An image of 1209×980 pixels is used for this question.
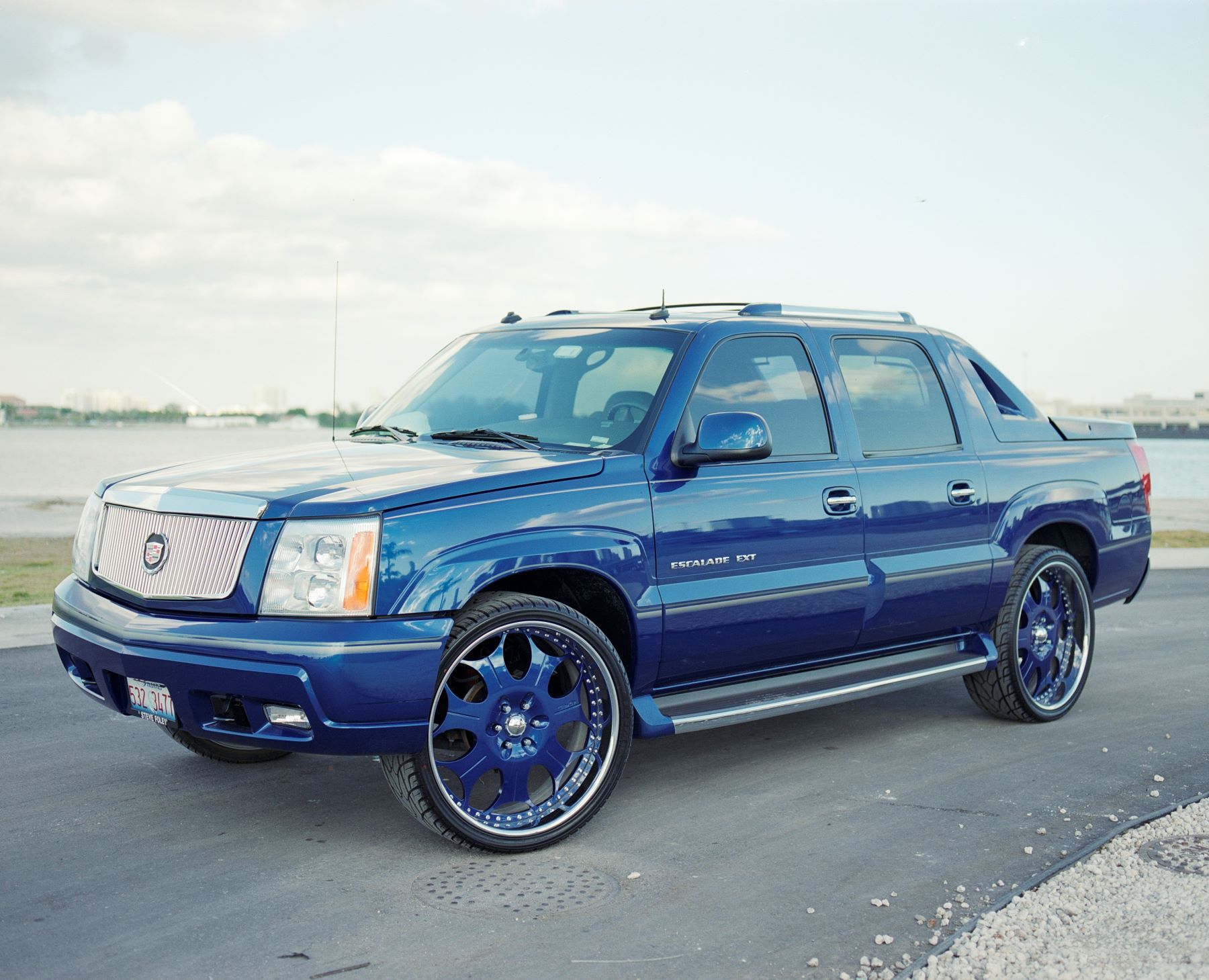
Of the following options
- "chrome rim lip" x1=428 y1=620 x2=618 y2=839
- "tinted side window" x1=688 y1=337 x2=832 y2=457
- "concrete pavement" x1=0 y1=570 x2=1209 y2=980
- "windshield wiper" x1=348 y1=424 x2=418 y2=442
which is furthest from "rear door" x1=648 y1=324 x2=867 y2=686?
"windshield wiper" x1=348 y1=424 x2=418 y2=442

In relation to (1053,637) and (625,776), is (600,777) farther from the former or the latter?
(1053,637)

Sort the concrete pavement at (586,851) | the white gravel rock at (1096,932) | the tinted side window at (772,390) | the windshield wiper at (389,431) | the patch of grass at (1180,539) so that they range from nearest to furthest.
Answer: the white gravel rock at (1096,932)
the concrete pavement at (586,851)
the tinted side window at (772,390)
the windshield wiper at (389,431)
the patch of grass at (1180,539)

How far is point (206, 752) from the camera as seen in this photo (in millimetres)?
5602

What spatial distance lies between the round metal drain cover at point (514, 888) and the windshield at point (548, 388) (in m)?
1.62

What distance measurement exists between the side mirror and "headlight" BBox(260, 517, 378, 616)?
134cm

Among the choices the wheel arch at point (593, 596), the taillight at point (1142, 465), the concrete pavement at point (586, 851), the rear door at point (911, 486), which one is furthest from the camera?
the taillight at point (1142, 465)

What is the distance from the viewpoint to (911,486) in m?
5.87

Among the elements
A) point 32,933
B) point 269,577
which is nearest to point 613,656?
point 269,577

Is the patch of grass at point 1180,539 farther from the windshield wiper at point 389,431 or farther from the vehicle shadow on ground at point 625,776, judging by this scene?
the windshield wiper at point 389,431

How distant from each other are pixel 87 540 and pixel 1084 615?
4.99 metres

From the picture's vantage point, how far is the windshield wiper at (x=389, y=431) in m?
5.57

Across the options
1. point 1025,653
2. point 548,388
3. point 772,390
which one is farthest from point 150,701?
point 1025,653

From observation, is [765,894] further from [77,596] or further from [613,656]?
[77,596]

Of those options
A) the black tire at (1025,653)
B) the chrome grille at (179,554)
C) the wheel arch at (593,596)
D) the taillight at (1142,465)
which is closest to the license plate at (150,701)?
the chrome grille at (179,554)
